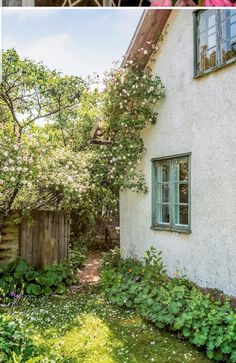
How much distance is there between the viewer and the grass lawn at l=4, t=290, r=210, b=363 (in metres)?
2.52

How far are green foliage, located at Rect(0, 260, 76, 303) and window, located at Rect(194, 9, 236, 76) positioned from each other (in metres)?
2.37

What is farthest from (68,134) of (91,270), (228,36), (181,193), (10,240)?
(228,36)

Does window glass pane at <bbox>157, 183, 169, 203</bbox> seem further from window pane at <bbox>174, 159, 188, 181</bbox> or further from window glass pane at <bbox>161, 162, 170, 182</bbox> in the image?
window pane at <bbox>174, 159, 188, 181</bbox>

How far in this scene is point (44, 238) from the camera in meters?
4.51

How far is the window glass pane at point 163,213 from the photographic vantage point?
154 inches

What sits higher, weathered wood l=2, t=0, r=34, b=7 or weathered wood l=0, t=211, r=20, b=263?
weathered wood l=2, t=0, r=34, b=7

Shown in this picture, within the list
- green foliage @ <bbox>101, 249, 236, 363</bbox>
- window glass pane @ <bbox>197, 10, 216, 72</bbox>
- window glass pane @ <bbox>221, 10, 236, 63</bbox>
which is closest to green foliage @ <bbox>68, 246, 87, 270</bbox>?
green foliage @ <bbox>101, 249, 236, 363</bbox>

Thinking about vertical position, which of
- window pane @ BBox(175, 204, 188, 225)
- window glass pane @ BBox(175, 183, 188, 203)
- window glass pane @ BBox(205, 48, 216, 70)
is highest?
window glass pane @ BBox(205, 48, 216, 70)

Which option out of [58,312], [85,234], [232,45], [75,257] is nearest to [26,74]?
[232,45]

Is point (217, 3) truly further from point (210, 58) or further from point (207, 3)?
point (210, 58)

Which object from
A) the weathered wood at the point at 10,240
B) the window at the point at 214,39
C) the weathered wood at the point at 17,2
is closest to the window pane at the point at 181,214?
the window at the point at 214,39

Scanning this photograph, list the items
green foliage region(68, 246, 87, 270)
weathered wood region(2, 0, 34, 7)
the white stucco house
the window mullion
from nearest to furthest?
1. weathered wood region(2, 0, 34, 7)
2. the white stucco house
3. the window mullion
4. green foliage region(68, 246, 87, 270)

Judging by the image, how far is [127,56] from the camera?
3.79m

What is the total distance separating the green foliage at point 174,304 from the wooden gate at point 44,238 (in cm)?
60
